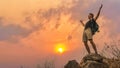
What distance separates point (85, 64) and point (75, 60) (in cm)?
177

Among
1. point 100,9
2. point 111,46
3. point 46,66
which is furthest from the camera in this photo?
point 46,66

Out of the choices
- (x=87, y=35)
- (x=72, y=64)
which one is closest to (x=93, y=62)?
(x=87, y=35)

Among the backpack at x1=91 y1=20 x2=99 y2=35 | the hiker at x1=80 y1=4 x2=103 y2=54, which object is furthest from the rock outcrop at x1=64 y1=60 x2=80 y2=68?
the backpack at x1=91 y1=20 x2=99 y2=35

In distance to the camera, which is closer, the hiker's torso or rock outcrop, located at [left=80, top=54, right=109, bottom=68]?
the hiker's torso

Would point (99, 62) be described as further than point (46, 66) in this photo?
No

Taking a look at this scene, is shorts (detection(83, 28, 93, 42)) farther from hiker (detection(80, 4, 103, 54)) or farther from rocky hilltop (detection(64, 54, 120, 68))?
rocky hilltop (detection(64, 54, 120, 68))

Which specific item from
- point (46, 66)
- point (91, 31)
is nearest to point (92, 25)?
point (91, 31)

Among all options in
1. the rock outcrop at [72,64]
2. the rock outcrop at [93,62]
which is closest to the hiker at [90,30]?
the rock outcrop at [93,62]

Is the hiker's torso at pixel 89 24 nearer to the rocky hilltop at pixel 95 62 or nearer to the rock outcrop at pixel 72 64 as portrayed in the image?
the rocky hilltop at pixel 95 62

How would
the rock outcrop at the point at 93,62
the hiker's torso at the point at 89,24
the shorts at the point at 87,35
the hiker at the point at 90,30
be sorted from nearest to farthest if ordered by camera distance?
the hiker at the point at 90,30, the shorts at the point at 87,35, the hiker's torso at the point at 89,24, the rock outcrop at the point at 93,62

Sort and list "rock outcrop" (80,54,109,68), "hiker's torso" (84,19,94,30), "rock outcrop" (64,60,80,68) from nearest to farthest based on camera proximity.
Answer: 1. "hiker's torso" (84,19,94,30)
2. "rock outcrop" (80,54,109,68)
3. "rock outcrop" (64,60,80,68)

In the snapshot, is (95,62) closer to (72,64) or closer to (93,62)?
(93,62)

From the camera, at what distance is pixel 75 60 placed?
1014 inches

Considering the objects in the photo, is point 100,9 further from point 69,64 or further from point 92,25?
point 69,64
